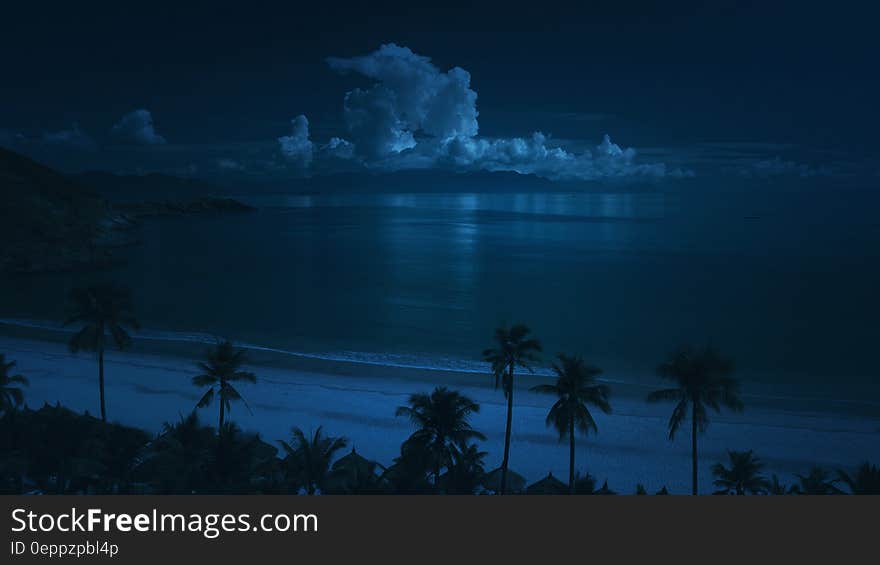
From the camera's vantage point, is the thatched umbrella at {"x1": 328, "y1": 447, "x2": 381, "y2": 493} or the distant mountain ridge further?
the distant mountain ridge

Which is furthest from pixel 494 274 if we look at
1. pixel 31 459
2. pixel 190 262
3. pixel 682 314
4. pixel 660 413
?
pixel 31 459

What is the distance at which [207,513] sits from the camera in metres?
9.73

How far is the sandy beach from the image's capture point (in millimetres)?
30000

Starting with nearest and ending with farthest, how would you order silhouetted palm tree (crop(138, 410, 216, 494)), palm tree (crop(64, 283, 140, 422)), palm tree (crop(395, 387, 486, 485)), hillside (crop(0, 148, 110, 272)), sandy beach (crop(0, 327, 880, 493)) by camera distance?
silhouetted palm tree (crop(138, 410, 216, 494))
palm tree (crop(395, 387, 486, 485))
sandy beach (crop(0, 327, 880, 493))
palm tree (crop(64, 283, 140, 422))
hillside (crop(0, 148, 110, 272))

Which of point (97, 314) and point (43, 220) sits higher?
point (43, 220)

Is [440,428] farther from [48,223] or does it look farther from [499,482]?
[48,223]

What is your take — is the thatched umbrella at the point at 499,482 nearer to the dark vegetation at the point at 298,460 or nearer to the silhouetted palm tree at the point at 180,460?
the dark vegetation at the point at 298,460

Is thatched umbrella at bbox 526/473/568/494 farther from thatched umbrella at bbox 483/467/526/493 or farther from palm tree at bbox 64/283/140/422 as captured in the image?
palm tree at bbox 64/283/140/422

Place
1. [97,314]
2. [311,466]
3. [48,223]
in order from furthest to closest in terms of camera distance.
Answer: [48,223]
[97,314]
[311,466]

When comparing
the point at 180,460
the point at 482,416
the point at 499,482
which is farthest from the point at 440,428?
the point at 482,416

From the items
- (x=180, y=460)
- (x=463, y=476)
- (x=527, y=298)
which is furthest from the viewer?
(x=527, y=298)

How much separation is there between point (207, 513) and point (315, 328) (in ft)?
176

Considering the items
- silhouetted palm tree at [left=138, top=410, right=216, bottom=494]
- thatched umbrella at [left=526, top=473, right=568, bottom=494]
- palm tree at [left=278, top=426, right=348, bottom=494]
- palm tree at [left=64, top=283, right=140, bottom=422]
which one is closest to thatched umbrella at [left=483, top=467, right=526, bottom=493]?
thatched umbrella at [left=526, top=473, right=568, bottom=494]

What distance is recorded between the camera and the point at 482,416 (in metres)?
34.7
